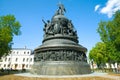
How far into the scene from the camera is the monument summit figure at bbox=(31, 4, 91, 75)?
1589 centimetres

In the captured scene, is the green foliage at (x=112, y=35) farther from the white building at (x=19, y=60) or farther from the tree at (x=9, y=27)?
the white building at (x=19, y=60)

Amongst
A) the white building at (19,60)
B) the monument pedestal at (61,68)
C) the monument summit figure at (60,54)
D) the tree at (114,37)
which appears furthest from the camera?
the white building at (19,60)

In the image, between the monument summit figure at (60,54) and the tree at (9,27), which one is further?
the tree at (9,27)

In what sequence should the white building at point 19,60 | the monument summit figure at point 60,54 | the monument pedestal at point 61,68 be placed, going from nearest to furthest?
the monument pedestal at point 61,68
the monument summit figure at point 60,54
the white building at point 19,60

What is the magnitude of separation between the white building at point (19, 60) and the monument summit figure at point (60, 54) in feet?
142

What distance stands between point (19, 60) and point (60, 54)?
48905 millimetres

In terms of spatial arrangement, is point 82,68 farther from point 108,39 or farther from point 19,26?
point 19,26

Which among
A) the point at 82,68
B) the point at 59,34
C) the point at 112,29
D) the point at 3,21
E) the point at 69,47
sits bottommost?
the point at 82,68

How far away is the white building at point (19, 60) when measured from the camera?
61.4 m

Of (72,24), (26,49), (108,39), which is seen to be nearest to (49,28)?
(72,24)

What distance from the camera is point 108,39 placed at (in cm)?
3002

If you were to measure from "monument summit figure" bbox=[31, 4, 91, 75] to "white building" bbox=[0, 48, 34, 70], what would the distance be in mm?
43317

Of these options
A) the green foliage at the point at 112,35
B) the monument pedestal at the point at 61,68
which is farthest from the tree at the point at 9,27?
the green foliage at the point at 112,35

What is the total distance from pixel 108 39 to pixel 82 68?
15.7m
